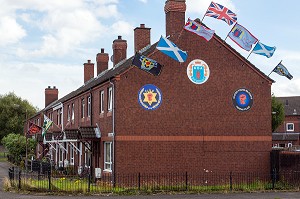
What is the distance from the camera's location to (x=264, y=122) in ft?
110

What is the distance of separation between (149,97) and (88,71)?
27.0 meters

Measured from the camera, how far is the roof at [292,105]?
84938 mm

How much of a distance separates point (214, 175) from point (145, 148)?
466 cm

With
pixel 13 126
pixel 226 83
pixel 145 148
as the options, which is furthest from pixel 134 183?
pixel 13 126

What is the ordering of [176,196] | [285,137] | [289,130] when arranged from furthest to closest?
[289,130]
[285,137]
[176,196]

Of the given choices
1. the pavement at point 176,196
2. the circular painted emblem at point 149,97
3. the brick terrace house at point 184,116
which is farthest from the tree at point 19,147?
the pavement at point 176,196

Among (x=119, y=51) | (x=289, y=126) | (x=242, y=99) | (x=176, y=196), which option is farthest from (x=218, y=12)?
(x=289, y=126)

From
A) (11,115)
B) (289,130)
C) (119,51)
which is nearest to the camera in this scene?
(119,51)

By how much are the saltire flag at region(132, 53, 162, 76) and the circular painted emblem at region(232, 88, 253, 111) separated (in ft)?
18.6

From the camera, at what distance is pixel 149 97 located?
31281 mm

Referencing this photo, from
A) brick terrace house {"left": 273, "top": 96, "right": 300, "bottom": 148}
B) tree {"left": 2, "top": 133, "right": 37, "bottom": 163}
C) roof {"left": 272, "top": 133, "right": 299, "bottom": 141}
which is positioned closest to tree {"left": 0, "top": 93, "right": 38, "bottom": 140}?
tree {"left": 2, "top": 133, "right": 37, "bottom": 163}

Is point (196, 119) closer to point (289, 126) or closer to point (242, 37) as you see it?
point (242, 37)

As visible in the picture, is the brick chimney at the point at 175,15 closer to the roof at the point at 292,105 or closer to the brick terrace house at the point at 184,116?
the brick terrace house at the point at 184,116

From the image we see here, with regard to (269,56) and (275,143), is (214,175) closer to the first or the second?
(269,56)
